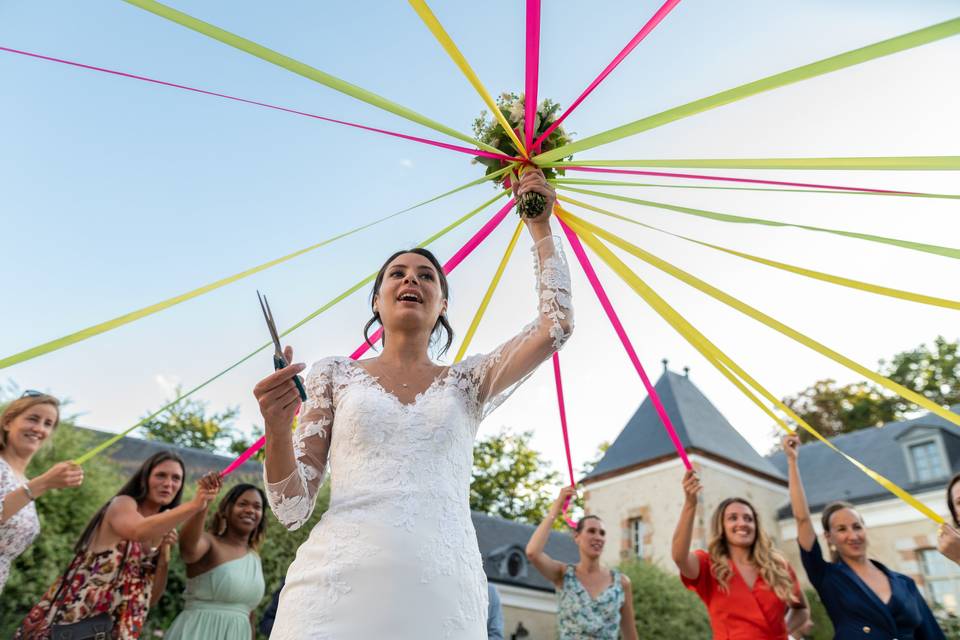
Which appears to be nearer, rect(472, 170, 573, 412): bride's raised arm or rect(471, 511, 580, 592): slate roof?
rect(472, 170, 573, 412): bride's raised arm

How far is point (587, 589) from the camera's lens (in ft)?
16.6

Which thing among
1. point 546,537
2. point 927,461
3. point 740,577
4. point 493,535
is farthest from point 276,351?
point 927,461

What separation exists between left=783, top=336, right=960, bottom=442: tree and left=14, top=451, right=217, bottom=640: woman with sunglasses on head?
3012 cm

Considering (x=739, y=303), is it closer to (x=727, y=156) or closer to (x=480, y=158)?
(x=727, y=156)

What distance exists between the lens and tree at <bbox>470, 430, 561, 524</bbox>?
100 ft

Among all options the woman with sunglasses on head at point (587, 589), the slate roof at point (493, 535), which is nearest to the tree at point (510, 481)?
the slate roof at point (493, 535)

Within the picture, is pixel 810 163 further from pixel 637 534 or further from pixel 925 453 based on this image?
pixel 925 453

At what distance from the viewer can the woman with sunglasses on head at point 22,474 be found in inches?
124

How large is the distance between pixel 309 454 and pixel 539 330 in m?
0.76

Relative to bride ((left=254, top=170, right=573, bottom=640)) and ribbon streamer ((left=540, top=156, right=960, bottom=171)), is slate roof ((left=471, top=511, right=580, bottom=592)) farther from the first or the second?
bride ((left=254, top=170, right=573, bottom=640))

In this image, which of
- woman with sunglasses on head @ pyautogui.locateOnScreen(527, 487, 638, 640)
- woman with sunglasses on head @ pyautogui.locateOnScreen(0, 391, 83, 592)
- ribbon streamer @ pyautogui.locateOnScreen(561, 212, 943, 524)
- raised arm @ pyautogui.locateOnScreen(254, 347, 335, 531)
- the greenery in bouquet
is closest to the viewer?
raised arm @ pyautogui.locateOnScreen(254, 347, 335, 531)

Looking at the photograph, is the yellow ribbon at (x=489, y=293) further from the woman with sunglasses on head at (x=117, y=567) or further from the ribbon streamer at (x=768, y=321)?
the woman with sunglasses on head at (x=117, y=567)

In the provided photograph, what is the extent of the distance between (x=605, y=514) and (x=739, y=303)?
21.0m

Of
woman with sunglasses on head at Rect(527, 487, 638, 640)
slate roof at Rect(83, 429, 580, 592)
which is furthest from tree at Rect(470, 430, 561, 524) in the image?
woman with sunglasses on head at Rect(527, 487, 638, 640)
